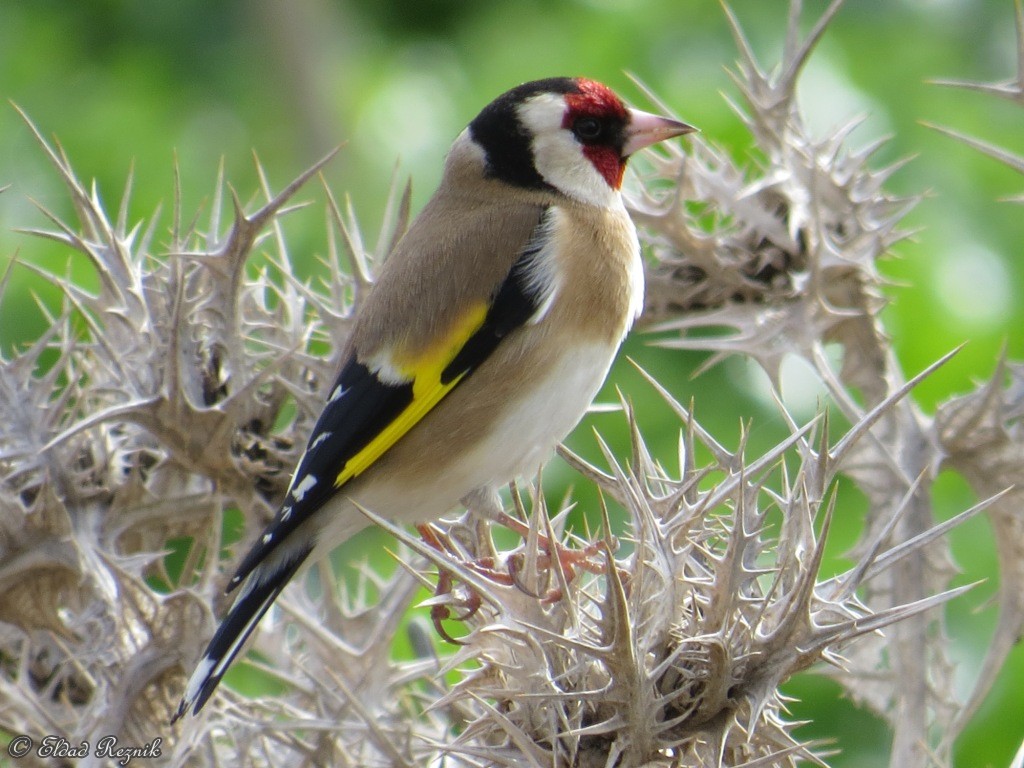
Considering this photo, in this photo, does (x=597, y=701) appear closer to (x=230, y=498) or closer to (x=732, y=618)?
(x=732, y=618)

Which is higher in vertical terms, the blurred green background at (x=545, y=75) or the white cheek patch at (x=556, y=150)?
the white cheek patch at (x=556, y=150)

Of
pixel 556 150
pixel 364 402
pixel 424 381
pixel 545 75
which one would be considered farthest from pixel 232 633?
pixel 545 75

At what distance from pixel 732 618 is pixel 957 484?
1.49 metres

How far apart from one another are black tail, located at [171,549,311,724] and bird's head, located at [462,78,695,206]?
75cm

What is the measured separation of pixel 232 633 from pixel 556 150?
92 centimetres

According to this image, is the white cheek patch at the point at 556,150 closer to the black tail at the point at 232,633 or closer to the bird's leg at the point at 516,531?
the bird's leg at the point at 516,531

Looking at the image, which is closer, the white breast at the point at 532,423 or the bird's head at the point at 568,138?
the white breast at the point at 532,423

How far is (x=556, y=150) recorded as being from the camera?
6.94ft

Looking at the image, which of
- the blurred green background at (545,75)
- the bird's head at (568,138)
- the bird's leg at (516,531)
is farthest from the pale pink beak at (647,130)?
the bird's leg at (516,531)

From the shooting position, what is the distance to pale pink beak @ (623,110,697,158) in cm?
201

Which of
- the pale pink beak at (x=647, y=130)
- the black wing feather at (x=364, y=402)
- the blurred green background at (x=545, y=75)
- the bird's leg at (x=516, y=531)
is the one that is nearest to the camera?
the bird's leg at (x=516, y=531)

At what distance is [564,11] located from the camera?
17.1ft

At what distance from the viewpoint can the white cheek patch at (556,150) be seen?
2.11 m

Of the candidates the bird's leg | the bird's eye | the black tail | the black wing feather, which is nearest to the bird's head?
the bird's eye
